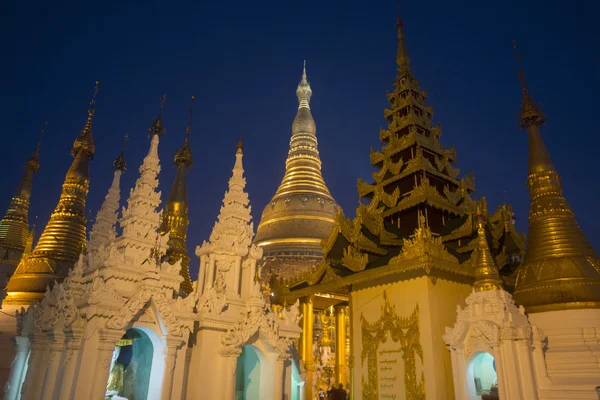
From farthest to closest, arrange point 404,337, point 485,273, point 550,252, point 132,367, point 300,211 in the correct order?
point 300,211, point 550,252, point 404,337, point 132,367, point 485,273

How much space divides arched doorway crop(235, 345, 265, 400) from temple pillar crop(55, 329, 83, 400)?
4.38 metres

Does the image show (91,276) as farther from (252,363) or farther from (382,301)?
(382,301)

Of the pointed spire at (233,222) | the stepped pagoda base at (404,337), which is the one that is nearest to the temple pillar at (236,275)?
the pointed spire at (233,222)

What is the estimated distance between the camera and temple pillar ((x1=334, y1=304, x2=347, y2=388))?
695 inches

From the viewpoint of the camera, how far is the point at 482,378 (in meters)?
11.5

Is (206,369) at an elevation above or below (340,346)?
below

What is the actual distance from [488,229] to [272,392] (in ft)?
28.9

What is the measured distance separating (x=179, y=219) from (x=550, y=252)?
15045 millimetres

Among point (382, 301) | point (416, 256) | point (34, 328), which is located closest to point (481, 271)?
point (416, 256)

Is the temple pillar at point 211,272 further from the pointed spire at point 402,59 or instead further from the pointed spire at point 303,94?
the pointed spire at point 303,94

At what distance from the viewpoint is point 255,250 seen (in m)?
13.1

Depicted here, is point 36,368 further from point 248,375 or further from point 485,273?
point 485,273

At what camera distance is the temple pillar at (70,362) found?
29.5 feet

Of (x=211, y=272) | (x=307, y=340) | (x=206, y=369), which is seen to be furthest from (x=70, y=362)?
(x=307, y=340)
